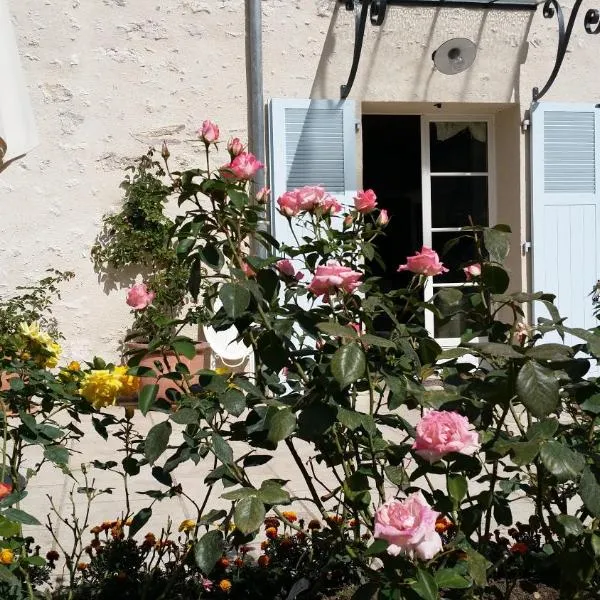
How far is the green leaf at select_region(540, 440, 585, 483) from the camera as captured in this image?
54.7 inches

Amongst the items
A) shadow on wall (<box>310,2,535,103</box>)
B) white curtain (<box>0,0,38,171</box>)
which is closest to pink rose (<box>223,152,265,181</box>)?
white curtain (<box>0,0,38,171</box>)

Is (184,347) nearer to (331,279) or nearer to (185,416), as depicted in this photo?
(185,416)

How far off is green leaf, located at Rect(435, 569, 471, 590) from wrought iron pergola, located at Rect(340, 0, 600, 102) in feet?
17.9

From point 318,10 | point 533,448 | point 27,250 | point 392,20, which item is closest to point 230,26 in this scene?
point 318,10

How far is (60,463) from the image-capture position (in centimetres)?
196

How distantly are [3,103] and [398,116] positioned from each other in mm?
4976

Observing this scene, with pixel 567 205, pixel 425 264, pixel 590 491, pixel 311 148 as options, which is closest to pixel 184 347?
pixel 425 264

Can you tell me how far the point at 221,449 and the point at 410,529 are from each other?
22.3 inches

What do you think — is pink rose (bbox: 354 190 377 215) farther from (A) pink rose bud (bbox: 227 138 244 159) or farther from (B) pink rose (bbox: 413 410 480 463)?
(B) pink rose (bbox: 413 410 480 463)

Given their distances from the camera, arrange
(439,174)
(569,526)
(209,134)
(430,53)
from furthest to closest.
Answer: (439,174) → (430,53) → (209,134) → (569,526)

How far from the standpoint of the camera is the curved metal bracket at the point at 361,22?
20.7 feet

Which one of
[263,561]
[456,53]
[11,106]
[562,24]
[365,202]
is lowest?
[263,561]

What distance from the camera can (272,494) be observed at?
1.52 m

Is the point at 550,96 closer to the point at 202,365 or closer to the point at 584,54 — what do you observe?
the point at 584,54
